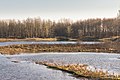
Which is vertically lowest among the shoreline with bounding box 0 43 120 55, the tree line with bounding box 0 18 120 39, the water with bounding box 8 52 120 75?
the water with bounding box 8 52 120 75

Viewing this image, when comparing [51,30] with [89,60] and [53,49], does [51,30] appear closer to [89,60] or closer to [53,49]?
[53,49]

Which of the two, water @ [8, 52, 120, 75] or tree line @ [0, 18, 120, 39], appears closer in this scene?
water @ [8, 52, 120, 75]

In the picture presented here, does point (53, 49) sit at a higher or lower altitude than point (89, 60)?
higher

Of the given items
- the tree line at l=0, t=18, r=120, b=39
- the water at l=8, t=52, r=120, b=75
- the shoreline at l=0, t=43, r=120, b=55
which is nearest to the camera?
the water at l=8, t=52, r=120, b=75

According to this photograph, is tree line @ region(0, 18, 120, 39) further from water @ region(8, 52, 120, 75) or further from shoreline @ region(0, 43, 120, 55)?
water @ region(8, 52, 120, 75)

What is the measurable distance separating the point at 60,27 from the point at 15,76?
157925 millimetres

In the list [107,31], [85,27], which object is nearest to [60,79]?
[107,31]

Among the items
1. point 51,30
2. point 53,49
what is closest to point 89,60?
point 53,49

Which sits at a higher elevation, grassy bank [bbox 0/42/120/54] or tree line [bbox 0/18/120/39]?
tree line [bbox 0/18/120/39]

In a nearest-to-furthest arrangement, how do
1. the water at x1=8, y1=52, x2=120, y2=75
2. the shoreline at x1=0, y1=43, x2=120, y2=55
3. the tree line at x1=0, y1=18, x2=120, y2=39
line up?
the water at x1=8, y1=52, x2=120, y2=75 < the shoreline at x1=0, y1=43, x2=120, y2=55 < the tree line at x1=0, y1=18, x2=120, y2=39

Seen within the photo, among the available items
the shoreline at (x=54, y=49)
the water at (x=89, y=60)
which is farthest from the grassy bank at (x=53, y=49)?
the water at (x=89, y=60)

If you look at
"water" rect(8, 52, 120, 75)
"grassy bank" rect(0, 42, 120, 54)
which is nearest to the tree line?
"grassy bank" rect(0, 42, 120, 54)

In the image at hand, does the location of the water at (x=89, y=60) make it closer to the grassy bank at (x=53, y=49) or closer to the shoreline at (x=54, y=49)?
the shoreline at (x=54, y=49)

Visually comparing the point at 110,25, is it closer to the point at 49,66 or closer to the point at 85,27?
the point at 85,27
